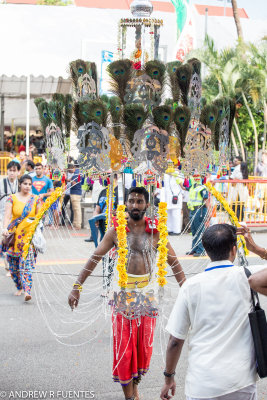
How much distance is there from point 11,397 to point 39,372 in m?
0.58

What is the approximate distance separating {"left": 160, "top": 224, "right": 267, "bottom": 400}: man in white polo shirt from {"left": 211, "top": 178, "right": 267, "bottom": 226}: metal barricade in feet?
34.2

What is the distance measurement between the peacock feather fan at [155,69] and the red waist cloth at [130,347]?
2034mm

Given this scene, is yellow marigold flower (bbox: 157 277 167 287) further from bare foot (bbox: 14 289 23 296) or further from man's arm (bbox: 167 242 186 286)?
bare foot (bbox: 14 289 23 296)

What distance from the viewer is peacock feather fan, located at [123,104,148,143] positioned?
4.82 m

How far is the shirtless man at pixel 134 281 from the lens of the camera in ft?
16.0

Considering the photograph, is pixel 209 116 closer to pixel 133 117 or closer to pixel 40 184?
pixel 133 117

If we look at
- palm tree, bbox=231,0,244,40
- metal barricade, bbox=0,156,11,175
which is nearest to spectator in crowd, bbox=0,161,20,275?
metal barricade, bbox=0,156,11,175

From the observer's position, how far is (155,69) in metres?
4.87

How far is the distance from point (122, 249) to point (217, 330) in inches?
69.5

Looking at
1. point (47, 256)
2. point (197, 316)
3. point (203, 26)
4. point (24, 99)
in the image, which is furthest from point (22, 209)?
point (203, 26)

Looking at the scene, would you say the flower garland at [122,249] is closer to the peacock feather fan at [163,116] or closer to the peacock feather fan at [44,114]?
the peacock feather fan at [163,116]

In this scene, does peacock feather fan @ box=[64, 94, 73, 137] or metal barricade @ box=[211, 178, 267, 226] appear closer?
peacock feather fan @ box=[64, 94, 73, 137]

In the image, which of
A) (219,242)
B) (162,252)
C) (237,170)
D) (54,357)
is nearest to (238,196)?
(237,170)

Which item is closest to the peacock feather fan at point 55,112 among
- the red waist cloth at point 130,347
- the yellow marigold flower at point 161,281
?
the yellow marigold flower at point 161,281
